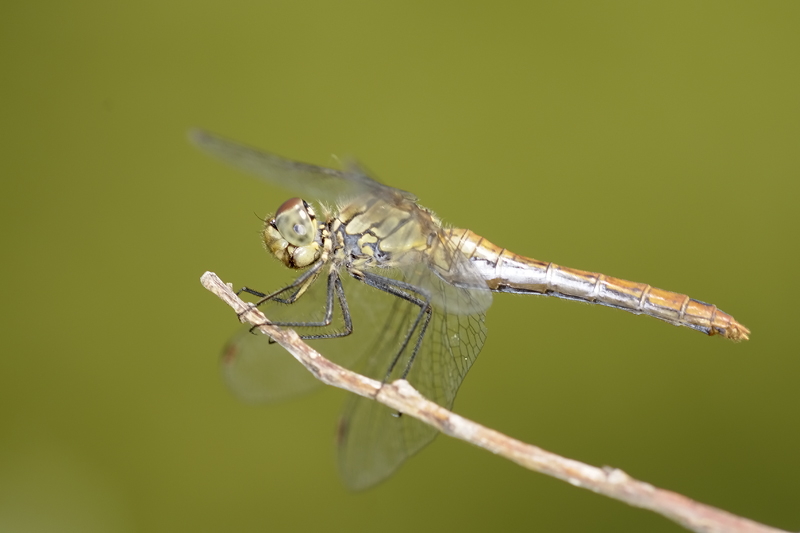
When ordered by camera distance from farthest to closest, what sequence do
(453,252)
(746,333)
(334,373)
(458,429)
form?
(453,252), (746,333), (334,373), (458,429)

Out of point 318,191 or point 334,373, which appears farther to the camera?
point 318,191

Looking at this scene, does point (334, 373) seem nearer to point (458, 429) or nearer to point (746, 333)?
point (458, 429)

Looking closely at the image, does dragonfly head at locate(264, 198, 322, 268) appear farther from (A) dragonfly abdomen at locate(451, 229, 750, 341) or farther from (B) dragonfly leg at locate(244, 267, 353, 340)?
(A) dragonfly abdomen at locate(451, 229, 750, 341)

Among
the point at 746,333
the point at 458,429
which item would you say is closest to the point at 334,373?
the point at 458,429

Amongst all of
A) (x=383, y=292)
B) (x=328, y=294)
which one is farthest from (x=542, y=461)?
(x=383, y=292)

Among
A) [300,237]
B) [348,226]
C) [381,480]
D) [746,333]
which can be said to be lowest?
[381,480]

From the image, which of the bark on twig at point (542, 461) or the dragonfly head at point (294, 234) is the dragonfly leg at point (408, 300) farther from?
the bark on twig at point (542, 461)
